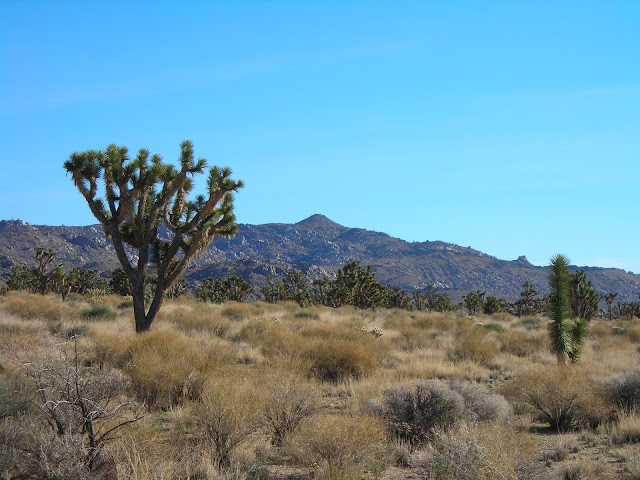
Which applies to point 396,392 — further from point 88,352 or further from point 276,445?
point 88,352

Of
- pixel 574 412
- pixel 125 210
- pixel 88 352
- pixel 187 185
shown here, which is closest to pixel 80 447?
pixel 88 352

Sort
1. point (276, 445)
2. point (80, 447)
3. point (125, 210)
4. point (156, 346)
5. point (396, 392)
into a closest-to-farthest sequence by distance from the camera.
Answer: point (80, 447) < point (276, 445) < point (396, 392) < point (156, 346) < point (125, 210)

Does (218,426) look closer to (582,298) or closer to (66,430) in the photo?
(66,430)

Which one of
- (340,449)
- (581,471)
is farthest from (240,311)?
(581,471)

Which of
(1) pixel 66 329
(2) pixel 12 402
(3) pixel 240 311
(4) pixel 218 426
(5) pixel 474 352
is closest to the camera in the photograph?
(4) pixel 218 426

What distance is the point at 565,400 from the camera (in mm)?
10633

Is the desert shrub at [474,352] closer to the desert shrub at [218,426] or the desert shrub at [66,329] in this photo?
the desert shrub at [66,329]

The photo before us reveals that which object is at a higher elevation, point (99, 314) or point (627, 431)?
point (99, 314)

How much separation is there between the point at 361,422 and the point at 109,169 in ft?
45.2

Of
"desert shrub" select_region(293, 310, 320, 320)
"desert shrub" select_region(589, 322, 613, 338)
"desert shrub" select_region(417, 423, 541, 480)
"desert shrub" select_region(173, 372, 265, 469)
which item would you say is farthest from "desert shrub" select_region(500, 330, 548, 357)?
"desert shrub" select_region(173, 372, 265, 469)

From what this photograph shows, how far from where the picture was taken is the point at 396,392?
9148 millimetres

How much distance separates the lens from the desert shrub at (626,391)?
10898 mm

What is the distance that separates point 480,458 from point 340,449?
5.32ft

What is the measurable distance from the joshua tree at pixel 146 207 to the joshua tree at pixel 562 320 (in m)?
9.78
